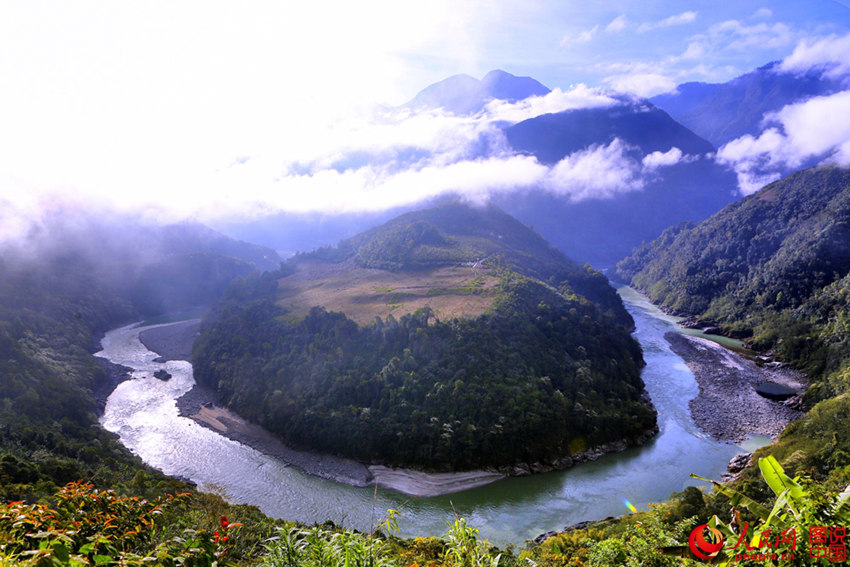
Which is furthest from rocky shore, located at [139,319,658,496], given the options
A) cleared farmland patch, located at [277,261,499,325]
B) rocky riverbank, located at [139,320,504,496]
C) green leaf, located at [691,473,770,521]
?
green leaf, located at [691,473,770,521]

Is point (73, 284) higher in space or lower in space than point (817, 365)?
higher

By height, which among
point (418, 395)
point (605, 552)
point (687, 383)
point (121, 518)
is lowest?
point (687, 383)

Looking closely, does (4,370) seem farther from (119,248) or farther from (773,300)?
(773,300)

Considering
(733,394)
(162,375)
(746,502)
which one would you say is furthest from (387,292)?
(746,502)

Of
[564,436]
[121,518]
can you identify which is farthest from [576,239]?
[121,518]

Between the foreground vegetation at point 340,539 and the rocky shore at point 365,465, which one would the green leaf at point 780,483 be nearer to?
the foreground vegetation at point 340,539

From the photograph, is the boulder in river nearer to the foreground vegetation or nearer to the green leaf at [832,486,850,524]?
the foreground vegetation

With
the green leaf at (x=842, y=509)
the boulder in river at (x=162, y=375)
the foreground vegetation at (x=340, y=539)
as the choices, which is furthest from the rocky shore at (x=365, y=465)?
the green leaf at (x=842, y=509)
